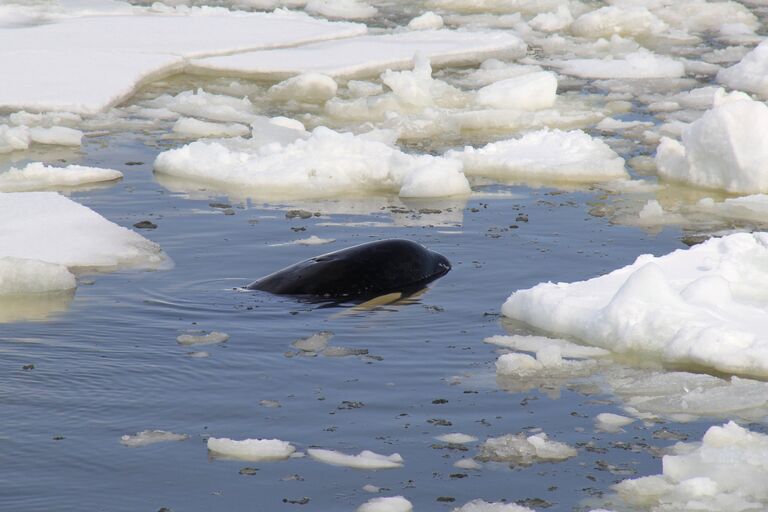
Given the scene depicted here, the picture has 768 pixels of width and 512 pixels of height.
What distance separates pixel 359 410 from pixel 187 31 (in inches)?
453

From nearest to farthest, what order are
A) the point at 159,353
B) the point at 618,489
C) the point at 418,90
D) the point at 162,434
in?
the point at 618,489, the point at 162,434, the point at 159,353, the point at 418,90

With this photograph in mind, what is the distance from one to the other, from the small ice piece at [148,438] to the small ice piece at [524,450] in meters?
1.14

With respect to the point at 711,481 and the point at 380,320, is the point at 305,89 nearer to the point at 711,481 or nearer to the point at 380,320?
the point at 380,320

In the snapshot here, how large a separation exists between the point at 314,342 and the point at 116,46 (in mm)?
9488

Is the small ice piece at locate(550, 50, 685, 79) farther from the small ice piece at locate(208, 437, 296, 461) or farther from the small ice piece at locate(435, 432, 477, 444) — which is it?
the small ice piece at locate(208, 437, 296, 461)

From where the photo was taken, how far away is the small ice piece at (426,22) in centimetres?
1866

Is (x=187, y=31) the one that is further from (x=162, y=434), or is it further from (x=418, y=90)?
(x=162, y=434)

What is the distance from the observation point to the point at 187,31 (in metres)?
16.5

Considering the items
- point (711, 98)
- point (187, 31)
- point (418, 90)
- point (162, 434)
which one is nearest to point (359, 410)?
point (162, 434)

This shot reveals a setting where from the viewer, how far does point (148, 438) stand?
5.32m

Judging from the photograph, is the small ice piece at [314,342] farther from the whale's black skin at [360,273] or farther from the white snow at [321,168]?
the white snow at [321,168]

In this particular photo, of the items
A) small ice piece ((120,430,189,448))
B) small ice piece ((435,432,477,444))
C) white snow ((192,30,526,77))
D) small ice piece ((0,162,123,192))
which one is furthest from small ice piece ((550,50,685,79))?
small ice piece ((120,430,189,448))

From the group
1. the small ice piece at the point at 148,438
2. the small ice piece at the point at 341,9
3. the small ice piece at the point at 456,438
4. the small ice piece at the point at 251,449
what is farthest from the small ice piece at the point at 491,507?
the small ice piece at the point at 341,9

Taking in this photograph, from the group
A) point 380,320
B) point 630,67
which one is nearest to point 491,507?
point 380,320
